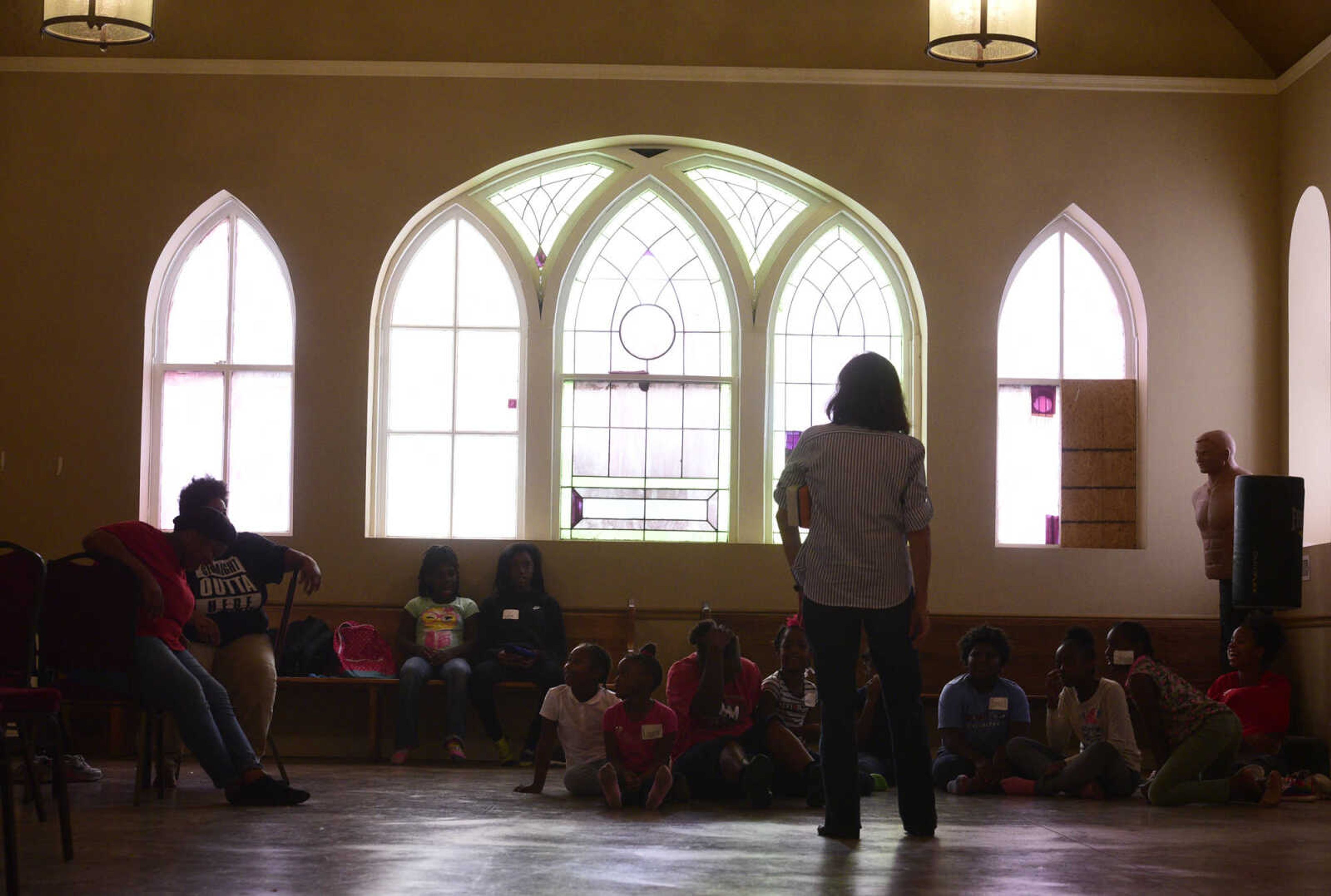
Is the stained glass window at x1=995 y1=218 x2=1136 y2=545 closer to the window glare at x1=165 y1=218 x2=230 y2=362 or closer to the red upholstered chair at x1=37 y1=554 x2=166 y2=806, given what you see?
the window glare at x1=165 y1=218 x2=230 y2=362

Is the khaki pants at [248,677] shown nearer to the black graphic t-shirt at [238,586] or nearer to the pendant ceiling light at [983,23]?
the black graphic t-shirt at [238,586]

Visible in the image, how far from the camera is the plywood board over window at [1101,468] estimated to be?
9.03 metres

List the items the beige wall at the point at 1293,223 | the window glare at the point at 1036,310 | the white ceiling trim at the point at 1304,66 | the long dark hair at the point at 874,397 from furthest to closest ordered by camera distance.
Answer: the window glare at the point at 1036,310 → the white ceiling trim at the point at 1304,66 → the beige wall at the point at 1293,223 → the long dark hair at the point at 874,397

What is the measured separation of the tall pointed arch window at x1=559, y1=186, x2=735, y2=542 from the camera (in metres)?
9.16

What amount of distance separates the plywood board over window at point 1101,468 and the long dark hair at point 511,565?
299 cm

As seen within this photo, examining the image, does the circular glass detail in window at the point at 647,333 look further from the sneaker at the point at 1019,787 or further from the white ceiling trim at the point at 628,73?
the sneaker at the point at 1019,787

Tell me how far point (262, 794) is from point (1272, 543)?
4.72 meters

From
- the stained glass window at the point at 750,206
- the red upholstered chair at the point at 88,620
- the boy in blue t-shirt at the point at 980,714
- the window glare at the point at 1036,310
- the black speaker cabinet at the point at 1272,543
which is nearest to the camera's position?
the red upholstered chair at the point at 88,620

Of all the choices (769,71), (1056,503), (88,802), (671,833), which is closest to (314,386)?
(769,71)

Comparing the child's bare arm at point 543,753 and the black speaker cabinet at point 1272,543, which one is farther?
the black speaker cabinet at point 1272,543

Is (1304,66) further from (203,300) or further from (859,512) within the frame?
(203,300)

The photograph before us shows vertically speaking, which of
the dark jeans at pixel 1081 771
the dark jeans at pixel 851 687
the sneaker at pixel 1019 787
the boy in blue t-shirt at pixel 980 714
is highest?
the dark jeans at pixel 851 687

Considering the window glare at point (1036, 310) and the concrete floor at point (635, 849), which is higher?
the window glare at point (1036, 310)

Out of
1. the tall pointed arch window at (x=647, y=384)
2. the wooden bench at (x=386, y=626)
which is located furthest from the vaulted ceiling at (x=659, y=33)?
the wooden bench at (x=386, y=626)
